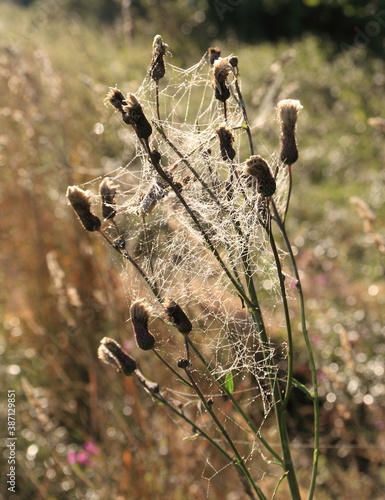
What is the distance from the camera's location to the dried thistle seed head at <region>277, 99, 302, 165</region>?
2.63ft

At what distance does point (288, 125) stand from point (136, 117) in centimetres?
21

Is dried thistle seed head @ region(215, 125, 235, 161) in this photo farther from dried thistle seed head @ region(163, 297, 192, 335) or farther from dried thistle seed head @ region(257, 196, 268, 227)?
dried thistle seed head @ region(163, 297, 192, 335)

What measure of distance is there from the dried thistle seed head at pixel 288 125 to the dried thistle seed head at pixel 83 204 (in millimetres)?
253

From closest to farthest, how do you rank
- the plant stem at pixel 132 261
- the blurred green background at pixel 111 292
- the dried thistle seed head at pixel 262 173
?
the dried thistle seed head at pixel 262 173, the plant stem at pixel 132 261, the blurred green background at pixel 111 292

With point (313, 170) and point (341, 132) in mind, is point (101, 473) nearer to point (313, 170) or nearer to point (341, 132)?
point (313, 170)

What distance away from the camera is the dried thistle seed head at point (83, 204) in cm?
82

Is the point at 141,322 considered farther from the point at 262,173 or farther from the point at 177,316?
the point at 262,173

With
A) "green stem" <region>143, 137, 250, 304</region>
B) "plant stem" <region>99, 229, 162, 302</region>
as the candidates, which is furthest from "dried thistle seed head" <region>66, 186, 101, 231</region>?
"green stem" <region>143, 137, 250, 304</region>

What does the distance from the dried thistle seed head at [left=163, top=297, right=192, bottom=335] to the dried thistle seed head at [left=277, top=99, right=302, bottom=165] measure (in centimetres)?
23

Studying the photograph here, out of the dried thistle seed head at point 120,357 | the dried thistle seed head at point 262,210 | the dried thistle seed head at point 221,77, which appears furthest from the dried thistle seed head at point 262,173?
the dried thistle seed head at point 120,357

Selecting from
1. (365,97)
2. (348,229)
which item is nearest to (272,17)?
(365,97)

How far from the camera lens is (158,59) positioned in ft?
2.62

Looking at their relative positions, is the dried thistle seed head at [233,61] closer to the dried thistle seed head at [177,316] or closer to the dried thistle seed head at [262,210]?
the dried thistle seed head at [262,210]

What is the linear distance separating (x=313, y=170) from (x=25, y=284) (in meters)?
3.67
